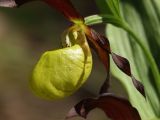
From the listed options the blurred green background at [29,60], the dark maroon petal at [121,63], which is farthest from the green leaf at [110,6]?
the blurred green background at [29,60]

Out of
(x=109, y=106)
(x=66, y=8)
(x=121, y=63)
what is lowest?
(x=109, y=106)

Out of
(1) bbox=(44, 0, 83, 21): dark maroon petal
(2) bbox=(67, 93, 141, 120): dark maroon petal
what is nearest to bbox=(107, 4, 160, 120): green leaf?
(2) bbox=(67, 93, 141, 120): dark maroon petal

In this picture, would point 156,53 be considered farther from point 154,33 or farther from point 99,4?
point 99,4

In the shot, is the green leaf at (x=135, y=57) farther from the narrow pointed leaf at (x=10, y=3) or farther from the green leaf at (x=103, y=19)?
the narrow pointed leaf at (x=10, y=3)

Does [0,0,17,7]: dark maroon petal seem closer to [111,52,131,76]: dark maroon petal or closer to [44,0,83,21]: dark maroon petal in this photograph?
[44,0,83,21]: dark maroon petal

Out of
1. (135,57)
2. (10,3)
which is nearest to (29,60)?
(135,57)

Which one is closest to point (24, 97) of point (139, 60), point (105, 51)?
point (139, 60)

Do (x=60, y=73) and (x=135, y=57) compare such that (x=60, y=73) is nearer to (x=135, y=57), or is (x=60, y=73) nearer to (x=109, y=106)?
(x=109, y=106)
